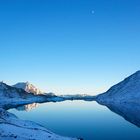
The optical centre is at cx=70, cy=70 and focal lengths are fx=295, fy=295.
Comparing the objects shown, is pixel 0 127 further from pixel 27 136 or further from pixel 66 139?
pixel 66 139

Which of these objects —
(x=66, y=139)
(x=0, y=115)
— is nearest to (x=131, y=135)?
(x=66, y=139)

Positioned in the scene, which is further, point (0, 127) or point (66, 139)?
point (66, 139)

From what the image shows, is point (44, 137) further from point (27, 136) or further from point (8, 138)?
point (8, 138)

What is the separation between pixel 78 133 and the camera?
60.0 m

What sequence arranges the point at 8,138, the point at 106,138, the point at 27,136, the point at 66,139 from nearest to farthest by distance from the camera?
the point at 8,138 < the point at 27,136 < the point at 66,139 < the point at 106,138

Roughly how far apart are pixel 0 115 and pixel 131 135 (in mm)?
25833

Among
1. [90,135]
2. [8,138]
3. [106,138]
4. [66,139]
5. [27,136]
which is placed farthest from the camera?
[90,135]

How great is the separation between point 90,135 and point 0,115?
1794 centimetres

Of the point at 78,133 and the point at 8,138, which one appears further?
the point at 78,133

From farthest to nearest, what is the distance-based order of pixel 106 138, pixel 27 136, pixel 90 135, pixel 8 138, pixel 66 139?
pixel 90 135 < pixel 106 138 < pixel 66 139 < pixel 27 136 < pixel 8 138

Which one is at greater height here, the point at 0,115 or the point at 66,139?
the point at 0,115

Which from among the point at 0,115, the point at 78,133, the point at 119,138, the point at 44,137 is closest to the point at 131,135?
the point at 119,138

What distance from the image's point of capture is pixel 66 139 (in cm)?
4569

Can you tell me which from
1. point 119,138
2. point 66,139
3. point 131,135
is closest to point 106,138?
point 119,138
